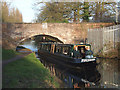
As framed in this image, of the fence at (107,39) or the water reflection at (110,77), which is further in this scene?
the fence at (107,39)

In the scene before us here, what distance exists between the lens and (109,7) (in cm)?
3228

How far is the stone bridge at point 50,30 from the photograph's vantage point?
23.5 meters

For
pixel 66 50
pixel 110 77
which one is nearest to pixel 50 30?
pixel 66 50

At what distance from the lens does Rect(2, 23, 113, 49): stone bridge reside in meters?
23.5

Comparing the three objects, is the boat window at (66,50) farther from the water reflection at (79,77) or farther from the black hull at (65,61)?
the water reflection at (79,77)

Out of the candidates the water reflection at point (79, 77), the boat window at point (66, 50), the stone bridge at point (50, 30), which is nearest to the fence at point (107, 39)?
the boat window at point (66, 50)

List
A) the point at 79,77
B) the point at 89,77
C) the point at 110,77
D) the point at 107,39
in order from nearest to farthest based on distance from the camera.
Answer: the point at 110,77 < the point at 89,77 < the point at 79,77 < the point at 107,39

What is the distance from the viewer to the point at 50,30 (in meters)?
23.9

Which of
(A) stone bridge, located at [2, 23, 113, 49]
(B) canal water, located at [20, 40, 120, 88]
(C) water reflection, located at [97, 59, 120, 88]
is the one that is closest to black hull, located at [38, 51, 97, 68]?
(B) canal water, located at [20, 40, 120, 88]

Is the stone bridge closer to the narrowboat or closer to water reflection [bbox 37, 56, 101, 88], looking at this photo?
the narrowboat

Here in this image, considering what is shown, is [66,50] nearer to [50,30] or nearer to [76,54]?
[76,54]

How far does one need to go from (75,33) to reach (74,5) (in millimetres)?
10894

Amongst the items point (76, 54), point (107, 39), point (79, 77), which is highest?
point (107, 39)

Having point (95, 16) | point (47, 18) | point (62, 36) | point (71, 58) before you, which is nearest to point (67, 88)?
point (71, 58)
